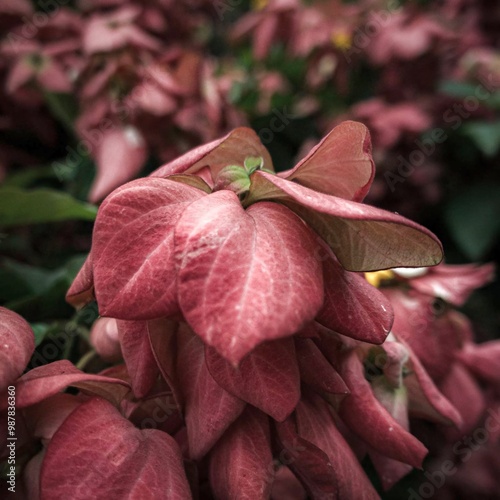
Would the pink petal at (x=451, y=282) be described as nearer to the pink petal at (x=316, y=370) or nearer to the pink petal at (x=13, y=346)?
the pink petal at (x=316, y=370)

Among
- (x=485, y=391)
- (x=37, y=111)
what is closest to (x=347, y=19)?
(x=37, y=111)

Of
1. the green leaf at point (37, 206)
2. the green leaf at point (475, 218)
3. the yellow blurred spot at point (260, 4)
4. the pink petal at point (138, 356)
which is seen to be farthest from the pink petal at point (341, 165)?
the yellow blurred spot at point (260, 4)

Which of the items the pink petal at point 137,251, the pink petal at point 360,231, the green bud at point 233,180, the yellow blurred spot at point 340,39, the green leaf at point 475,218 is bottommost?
the green leaf at point 475,218

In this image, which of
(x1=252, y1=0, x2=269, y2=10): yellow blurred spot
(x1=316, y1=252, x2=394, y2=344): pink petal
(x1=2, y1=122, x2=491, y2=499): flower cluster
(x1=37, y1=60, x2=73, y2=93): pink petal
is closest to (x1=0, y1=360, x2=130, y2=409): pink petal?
(x1=2, y1=122, x2=491, y2=499): flower cluster

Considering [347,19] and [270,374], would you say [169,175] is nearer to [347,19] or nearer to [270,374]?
[270,374]

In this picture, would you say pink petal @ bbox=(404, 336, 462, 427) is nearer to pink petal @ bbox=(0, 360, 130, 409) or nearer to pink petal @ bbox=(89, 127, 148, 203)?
pink petal @ bbox=(0, 360, 130, 409)
